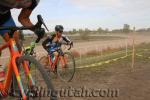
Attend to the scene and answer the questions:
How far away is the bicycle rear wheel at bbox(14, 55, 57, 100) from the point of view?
4.59 m

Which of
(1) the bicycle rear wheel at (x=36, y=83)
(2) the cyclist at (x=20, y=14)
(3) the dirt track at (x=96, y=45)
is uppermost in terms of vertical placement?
(2) the cyclist at (x=20, y=14)

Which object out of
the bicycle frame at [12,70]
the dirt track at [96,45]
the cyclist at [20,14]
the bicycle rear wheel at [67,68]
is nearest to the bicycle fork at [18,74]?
the bicycle frame at [12,70]

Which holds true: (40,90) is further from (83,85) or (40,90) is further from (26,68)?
(83,85)

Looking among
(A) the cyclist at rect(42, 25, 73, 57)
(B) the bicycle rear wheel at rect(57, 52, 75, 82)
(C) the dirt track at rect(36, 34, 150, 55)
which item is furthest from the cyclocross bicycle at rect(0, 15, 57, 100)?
(C) the dirt track at rect(36, 34, 150, 55)

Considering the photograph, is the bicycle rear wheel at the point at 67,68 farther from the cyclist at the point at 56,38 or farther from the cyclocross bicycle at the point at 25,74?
the cyclocross bicycle at the point at 25,74

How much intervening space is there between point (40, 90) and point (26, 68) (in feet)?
1.22

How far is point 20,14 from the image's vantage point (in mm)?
5242

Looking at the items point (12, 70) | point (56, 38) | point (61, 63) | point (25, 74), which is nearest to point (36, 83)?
point (25, 74)

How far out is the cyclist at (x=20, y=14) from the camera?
15.5 ft

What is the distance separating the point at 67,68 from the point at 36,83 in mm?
6453

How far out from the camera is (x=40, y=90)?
482 centimetres

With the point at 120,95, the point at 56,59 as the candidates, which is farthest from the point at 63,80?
the point at 120,95

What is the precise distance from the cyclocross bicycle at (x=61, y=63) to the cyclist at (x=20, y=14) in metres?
5.80

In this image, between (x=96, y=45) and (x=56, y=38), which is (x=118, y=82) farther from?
(x=96, y=45)
